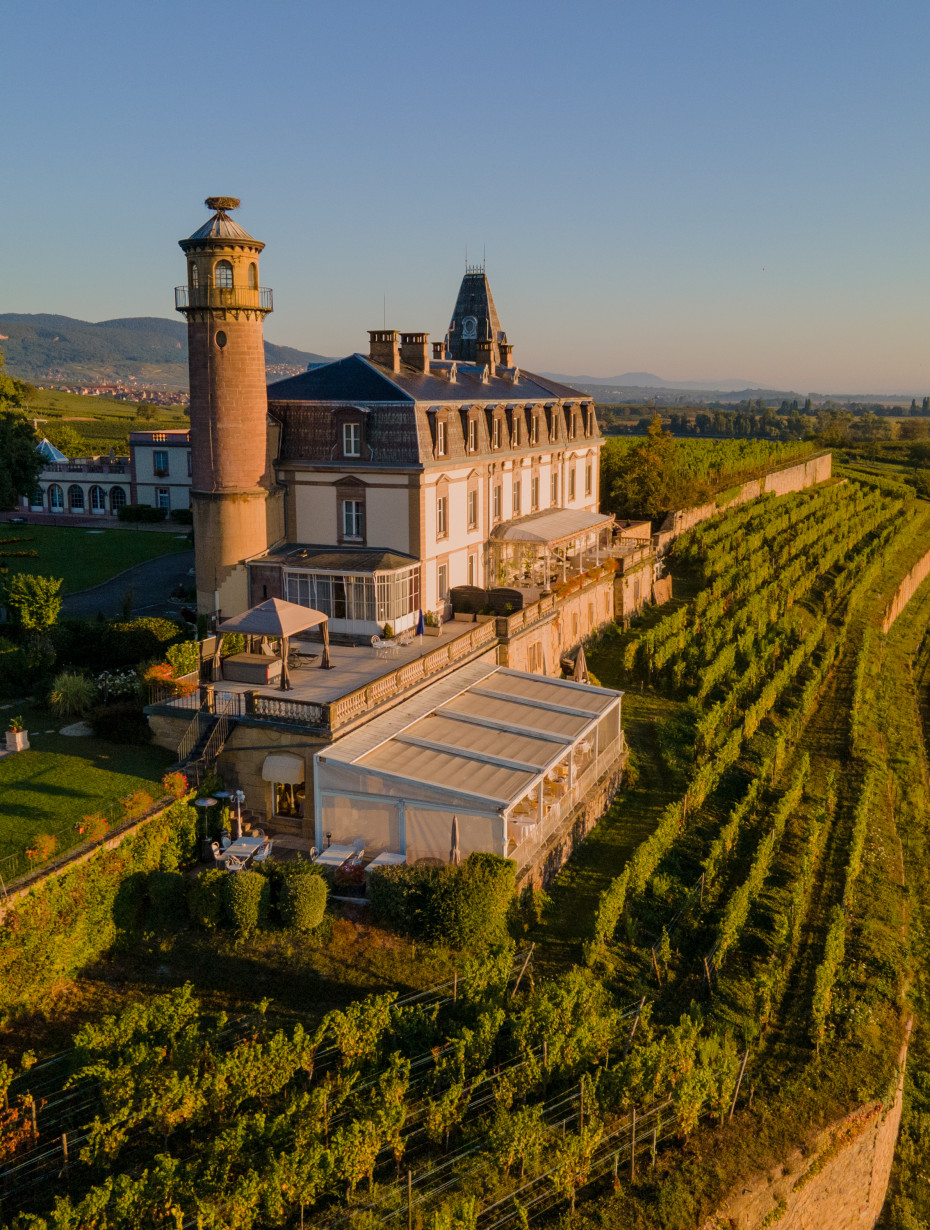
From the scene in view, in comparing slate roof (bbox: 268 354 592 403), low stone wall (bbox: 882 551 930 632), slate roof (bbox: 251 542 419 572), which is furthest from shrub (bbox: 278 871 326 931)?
low stone wall (bbox: 882 551 930 632)

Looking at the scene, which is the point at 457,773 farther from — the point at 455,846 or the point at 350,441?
the point at 350,441

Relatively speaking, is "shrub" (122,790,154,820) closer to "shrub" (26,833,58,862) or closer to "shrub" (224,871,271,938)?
"shrub" (26,833,58,862)

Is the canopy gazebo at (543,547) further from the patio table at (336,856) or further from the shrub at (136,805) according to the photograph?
the shrub at (136,805)

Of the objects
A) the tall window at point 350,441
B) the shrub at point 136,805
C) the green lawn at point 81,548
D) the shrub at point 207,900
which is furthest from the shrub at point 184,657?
the green lawn at point 81,548

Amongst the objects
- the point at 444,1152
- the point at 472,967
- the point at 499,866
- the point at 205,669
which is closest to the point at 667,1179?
the point at 444,1152

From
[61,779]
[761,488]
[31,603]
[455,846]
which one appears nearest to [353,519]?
[31,603]

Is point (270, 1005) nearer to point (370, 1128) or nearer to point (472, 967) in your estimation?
point (472, 967)
